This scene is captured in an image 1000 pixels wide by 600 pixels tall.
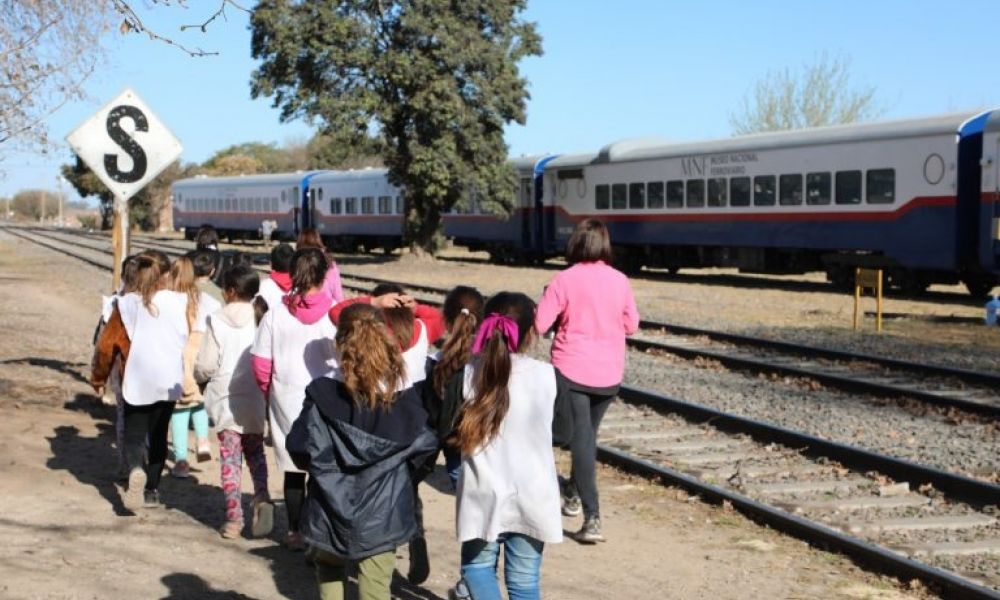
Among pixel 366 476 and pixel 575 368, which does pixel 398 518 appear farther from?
pixel 575 368

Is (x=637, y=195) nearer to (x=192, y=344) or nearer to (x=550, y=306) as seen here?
(x=192, y=344)

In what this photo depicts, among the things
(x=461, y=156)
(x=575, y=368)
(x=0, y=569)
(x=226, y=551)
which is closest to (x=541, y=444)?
(x=575, y=368)

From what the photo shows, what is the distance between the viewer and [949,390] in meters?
12.9

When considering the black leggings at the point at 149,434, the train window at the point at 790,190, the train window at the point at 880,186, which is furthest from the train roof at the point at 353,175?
the black leggings at the point at 149,434

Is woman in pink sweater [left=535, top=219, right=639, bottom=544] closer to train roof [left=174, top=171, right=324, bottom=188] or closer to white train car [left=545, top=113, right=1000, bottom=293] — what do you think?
white train car [left=545, top=113, right=1000, bottom=293]

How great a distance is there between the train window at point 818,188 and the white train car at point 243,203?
90.7 ft

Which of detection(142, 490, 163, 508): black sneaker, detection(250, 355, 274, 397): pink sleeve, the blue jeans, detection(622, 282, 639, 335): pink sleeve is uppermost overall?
detection(622, 282, 639, 335): pink sleeve

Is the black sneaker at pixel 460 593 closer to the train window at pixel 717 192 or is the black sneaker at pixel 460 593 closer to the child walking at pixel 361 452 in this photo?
the child walking at pixel 361 452

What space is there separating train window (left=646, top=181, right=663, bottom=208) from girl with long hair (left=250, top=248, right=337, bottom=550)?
24.8 meters

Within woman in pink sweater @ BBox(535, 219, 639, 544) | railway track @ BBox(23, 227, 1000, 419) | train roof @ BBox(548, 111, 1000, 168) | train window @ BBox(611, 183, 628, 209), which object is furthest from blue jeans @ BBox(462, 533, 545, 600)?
train window @ BBox(611, 183, 628, 209)

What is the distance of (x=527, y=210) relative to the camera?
122 feet

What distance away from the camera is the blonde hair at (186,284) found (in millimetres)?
7715

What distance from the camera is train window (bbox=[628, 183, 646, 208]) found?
102 feet

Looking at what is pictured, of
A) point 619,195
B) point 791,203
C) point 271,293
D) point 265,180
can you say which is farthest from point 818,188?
point 265,180
